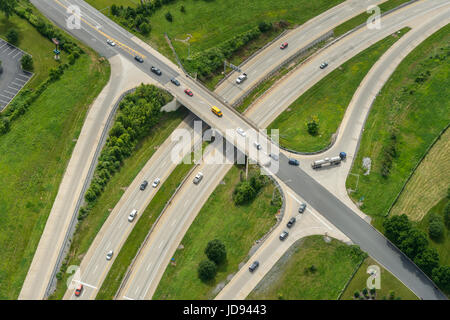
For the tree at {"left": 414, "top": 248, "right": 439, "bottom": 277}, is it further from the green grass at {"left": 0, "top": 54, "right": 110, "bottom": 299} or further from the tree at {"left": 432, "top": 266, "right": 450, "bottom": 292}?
the green grass at {"left": 0, "top": 54, "right": 110, "bottom": 299}

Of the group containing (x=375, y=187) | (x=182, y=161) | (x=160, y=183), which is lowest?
(x=160, y=183)

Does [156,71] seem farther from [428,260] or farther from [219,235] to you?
[428,260]

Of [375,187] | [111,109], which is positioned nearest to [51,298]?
[111,109]

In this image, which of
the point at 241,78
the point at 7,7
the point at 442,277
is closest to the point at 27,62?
the point at 7,7

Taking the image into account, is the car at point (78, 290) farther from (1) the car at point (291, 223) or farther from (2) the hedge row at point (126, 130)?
(1) the car at point (291, 223)

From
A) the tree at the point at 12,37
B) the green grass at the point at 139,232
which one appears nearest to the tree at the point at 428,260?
the green grass at the point at 139,232
